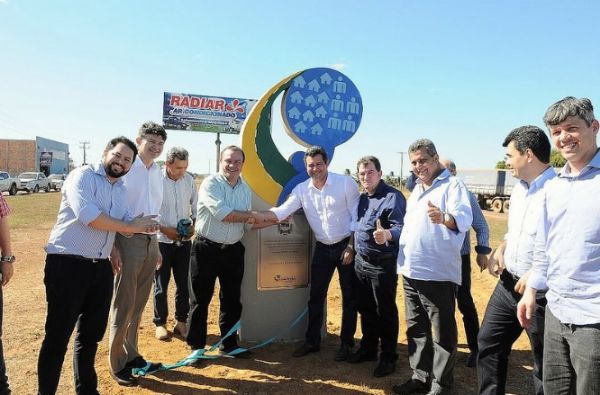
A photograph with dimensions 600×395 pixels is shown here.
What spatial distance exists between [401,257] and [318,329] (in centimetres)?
137

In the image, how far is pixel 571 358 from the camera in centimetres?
200

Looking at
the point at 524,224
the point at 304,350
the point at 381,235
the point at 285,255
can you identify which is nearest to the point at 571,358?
the point at 524,224

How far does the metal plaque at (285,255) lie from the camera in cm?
429

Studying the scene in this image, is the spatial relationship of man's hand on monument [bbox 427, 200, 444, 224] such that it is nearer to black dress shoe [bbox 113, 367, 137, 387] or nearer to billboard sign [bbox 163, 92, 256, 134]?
black dress shoe [bbox 113, 367, 137, 387]

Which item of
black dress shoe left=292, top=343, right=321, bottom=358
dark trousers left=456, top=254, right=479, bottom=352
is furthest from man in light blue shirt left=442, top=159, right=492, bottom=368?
black dress shoe left=292, top=343, right=321, bottom=358

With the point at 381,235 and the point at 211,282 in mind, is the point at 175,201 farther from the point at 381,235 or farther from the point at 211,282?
the point at 381,235

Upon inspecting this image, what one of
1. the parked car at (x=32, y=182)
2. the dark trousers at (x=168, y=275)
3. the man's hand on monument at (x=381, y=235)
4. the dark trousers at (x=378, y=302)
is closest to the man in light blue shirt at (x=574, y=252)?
the man's hand on monument at (x=381, y=235)

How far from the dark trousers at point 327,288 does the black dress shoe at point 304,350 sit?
4 centimetres

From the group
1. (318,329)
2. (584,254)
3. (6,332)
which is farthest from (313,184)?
(6,332)

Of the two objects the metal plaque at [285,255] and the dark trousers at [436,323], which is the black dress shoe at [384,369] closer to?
the dark trousers at [436,323]

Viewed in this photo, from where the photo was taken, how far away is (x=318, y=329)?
4.10 metres

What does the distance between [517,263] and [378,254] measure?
1114 millimetres

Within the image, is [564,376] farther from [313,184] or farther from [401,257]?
[313,184]

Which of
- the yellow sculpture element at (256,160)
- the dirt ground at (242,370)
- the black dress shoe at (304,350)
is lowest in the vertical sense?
the dirt ground at (242,370)
